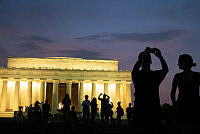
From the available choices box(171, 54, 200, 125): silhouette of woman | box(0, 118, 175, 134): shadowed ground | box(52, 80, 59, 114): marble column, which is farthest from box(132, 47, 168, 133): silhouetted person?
box(52, 80, 59, 114): marble column

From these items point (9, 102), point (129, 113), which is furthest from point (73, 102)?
point (129, 113)

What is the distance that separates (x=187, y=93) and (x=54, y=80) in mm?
51579

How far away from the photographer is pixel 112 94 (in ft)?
188

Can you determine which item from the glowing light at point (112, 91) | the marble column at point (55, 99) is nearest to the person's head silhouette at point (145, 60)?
the marble column at point (55, 99)

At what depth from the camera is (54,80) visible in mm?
55531

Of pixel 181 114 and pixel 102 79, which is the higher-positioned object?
pixel 102 79

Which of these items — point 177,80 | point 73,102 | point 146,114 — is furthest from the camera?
point 73,102

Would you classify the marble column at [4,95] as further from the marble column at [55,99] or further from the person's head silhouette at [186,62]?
the person's head silhouette at [186,62]

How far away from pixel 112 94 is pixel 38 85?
53.3ft

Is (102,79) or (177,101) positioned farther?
(102,79)

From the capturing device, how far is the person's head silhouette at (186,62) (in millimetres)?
5430

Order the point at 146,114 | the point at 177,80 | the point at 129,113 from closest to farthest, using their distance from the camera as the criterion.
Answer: the point at 146,114
the point at 177,80
the point at 129,113

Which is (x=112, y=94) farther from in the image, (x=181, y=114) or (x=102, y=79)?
(x=181, y=114)

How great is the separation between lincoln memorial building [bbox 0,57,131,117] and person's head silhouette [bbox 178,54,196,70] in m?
50.1
